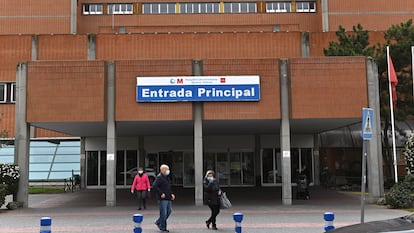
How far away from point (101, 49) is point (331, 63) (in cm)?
2322

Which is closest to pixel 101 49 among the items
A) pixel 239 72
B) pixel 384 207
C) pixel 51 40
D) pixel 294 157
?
pixel 51 40

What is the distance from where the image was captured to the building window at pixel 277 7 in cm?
5334

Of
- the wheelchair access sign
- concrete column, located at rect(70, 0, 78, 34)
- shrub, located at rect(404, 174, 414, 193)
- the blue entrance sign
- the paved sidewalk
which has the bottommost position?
the paved sidewalk

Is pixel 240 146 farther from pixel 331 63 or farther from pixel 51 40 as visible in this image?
pixel 51 40

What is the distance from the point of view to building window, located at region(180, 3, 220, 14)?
5275cm

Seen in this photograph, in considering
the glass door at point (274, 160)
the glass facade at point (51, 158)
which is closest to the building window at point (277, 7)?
the glass door at point (274, 160)

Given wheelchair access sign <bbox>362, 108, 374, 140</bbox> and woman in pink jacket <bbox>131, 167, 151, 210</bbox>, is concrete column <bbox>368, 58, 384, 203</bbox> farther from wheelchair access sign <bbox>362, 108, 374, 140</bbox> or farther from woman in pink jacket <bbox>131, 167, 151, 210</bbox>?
wheelchair access sign <bbox>362, 108, 374, 140</bbox>

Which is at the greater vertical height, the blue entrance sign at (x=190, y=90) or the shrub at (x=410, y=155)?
the blue entrance sign at (x=190, y=90)

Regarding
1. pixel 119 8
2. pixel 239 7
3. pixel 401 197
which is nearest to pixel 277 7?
pixel 239 7

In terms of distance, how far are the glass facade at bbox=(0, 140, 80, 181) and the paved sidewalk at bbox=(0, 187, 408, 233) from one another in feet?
41.2

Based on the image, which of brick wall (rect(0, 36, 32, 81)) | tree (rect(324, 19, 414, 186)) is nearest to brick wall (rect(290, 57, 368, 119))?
tree (rect(324, 19, 414, 186))

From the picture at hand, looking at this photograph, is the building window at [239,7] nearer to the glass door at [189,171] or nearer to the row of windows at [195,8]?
the row of windows at [195,8]

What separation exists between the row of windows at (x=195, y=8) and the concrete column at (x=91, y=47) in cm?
1495

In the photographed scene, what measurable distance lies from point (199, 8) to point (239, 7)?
14.5ft
